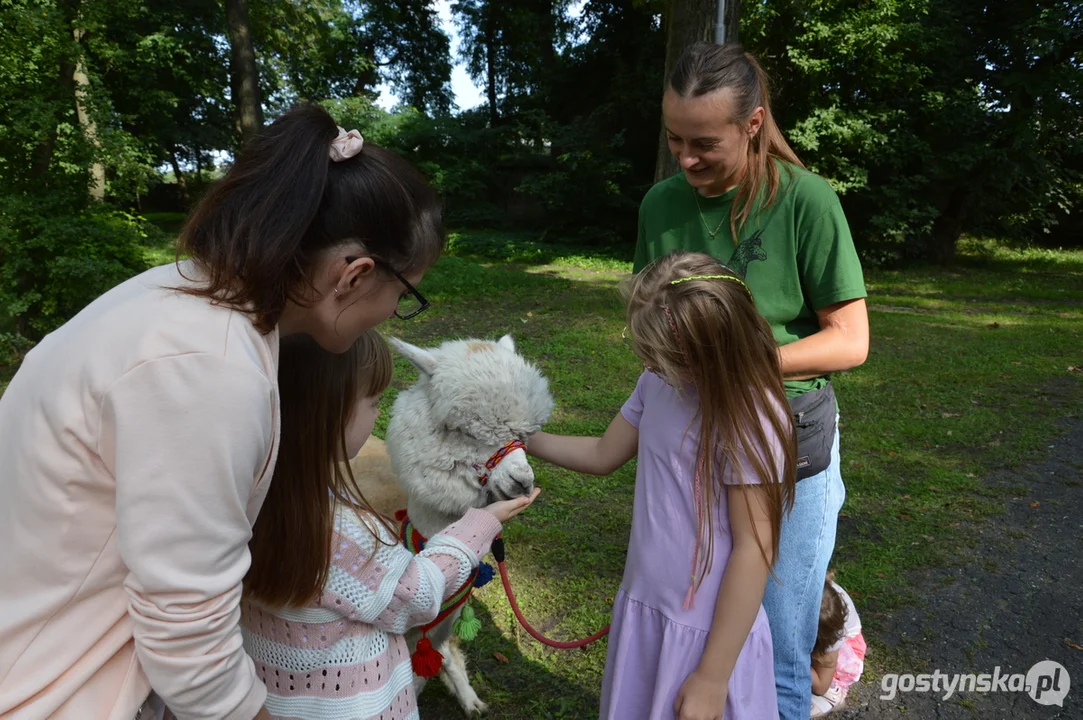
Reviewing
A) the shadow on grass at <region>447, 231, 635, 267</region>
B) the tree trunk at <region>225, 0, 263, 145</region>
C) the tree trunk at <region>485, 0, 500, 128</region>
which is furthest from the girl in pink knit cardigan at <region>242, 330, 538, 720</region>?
the tree trunk at <region>485, 0, 500, 128</region>

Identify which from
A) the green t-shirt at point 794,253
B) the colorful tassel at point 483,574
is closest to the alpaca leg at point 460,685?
the colorful tassel at point 483,574

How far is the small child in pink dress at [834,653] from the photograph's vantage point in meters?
2.49

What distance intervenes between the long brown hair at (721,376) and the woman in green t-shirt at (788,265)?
236mm

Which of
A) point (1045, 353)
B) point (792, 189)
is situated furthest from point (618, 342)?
point (792, 189)

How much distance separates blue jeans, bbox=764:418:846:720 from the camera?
1817 mm

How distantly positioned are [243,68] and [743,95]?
43.6ft

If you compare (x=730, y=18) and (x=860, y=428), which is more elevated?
(x=730, y=18)

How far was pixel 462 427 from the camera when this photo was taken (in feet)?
6.68

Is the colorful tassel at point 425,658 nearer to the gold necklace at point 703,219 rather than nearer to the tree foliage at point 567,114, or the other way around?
the gold necklace at point 703,219

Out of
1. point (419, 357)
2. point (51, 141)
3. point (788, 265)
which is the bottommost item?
point (419, 357)

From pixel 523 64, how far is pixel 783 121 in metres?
12.5

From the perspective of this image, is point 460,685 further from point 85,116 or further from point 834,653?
point 85,116

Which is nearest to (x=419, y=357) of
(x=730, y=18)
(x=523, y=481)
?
(x=523, y=481)

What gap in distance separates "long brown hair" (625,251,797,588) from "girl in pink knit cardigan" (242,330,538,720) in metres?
0.61
